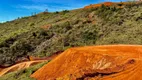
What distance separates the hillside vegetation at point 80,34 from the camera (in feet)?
112

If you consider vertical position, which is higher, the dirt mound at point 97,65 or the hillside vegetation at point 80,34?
the hillside vegetation at point 80,34

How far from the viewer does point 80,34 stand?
3709 centimetres

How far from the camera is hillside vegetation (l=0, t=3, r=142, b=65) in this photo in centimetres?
3419

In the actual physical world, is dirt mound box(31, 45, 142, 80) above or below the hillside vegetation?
below

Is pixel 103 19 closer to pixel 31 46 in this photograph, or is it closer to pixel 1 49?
pixel 31 46

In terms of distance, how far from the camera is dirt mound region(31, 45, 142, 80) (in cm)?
1598

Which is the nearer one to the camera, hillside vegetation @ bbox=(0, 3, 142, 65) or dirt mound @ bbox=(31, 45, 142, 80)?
dirt mound @ bbox=(31, 45, 142, 80)

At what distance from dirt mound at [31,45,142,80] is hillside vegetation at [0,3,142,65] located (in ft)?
37.9

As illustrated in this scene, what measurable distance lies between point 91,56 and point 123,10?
23.8 metres

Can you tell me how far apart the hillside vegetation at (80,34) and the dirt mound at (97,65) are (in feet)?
37.9

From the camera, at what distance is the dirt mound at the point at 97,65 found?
16.0 meters

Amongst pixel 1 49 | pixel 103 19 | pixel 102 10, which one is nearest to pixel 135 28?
pixel 103 19

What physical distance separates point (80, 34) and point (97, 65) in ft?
63.5

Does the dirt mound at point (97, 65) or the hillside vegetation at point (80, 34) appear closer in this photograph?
the dirt mound at point (97, 65)
